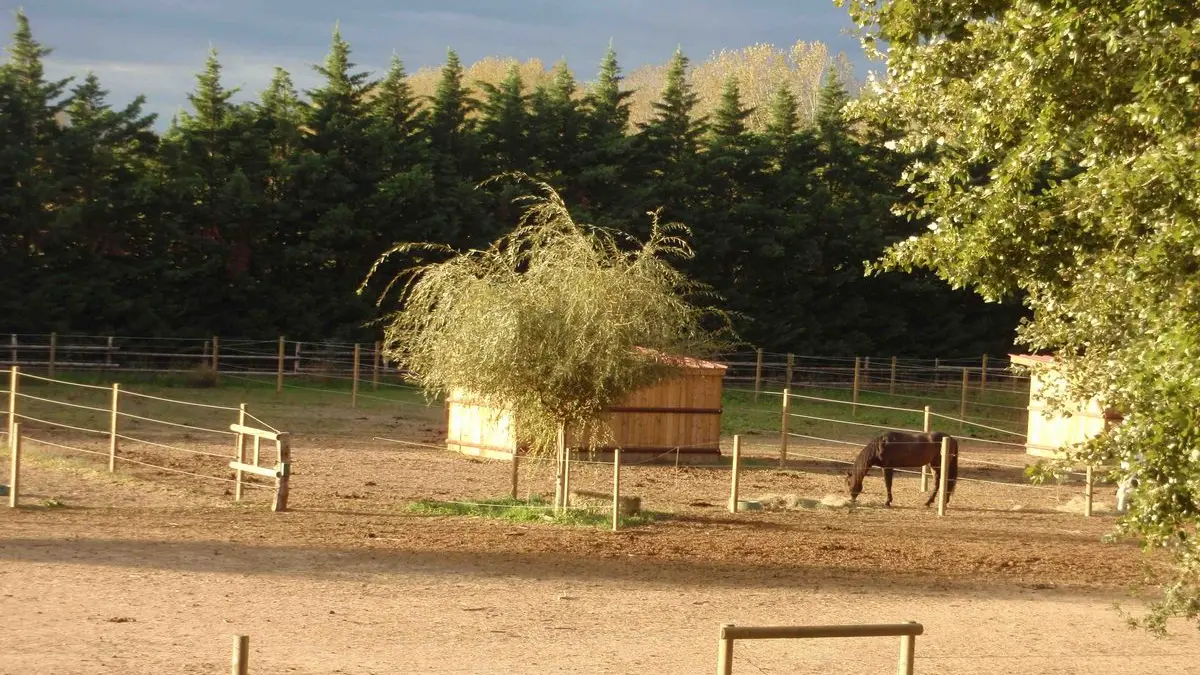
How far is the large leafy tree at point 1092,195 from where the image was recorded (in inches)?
219

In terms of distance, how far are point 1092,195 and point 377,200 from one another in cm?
2713

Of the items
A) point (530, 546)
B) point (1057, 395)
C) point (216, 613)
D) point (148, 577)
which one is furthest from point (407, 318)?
point (1057, 395)

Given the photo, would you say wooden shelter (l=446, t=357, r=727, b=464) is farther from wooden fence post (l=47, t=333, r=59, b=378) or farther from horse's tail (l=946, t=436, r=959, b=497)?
wooden fence post (l=47, t=333, r=59, b=378)

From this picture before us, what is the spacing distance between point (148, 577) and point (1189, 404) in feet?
24.7

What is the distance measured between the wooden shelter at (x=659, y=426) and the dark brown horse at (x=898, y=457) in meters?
3.66

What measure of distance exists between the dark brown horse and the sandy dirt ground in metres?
A: 0.47

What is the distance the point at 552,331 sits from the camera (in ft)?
43.1

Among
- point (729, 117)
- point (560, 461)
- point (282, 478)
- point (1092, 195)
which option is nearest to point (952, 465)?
point (560, 461)

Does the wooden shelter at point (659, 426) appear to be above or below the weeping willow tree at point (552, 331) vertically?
below

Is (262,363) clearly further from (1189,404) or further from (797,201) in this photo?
(1189,404)

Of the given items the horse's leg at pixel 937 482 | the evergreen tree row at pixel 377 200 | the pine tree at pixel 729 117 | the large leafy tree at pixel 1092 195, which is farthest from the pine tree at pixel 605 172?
the large leafy tree at pixel 1092 195

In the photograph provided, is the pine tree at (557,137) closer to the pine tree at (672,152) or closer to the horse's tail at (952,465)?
the pine tree at (672,152)

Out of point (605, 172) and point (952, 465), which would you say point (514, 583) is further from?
point (605, 172)

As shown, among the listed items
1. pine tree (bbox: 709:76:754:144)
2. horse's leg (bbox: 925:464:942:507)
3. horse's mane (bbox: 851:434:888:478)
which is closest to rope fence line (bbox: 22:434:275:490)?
horse's mane (bbox: 851:434:888:478)
